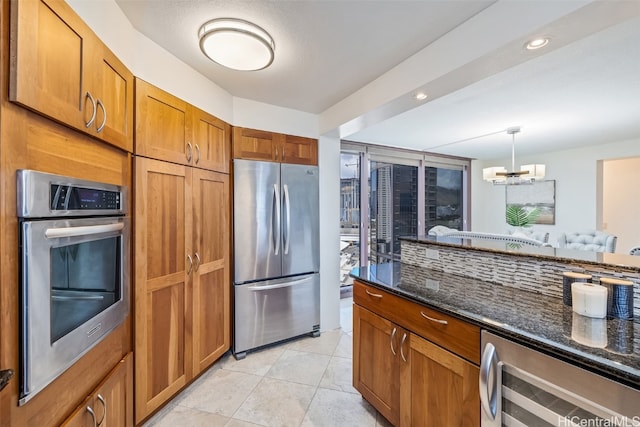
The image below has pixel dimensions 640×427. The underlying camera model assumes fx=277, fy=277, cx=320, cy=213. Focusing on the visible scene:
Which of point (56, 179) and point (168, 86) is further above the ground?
point (168, 86)

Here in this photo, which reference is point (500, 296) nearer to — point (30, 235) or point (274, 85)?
point (30, 235)

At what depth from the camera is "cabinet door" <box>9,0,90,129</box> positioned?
87cm

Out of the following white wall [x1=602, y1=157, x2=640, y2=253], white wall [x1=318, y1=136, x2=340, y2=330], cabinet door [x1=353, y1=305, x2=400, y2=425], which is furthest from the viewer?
white wall [x1=602, y1=157, x2=640, y2=253]

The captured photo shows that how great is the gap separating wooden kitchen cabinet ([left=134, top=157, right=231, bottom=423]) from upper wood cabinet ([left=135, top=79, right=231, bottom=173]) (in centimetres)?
8

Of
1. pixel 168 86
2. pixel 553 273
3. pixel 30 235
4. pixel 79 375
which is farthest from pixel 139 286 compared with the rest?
pixel 553 273

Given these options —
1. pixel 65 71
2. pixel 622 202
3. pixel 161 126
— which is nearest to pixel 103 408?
pixel 65 71

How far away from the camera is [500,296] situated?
4.69ft

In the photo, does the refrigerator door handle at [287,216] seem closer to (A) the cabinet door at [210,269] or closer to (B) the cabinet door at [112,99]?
(A) the cabinet door at [210,269]

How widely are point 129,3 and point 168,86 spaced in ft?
1.68

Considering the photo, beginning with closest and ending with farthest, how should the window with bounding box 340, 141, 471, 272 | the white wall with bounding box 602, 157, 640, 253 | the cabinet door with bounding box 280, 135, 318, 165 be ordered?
1. the cabinet door with bounding box 280, 135, 318, 165
2. the window with bounding box 340, 141, 471, 272
3. the white wall with bounding box 602, 157, 640, 253

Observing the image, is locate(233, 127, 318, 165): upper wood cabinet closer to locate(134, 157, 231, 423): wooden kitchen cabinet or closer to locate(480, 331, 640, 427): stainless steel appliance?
locate(134, 157, 231, 423): wooden kitchen cabinet

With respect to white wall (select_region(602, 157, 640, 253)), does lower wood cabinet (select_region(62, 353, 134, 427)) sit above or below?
below

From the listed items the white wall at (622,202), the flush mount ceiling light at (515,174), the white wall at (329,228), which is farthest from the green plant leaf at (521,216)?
the white wall at (329,228)

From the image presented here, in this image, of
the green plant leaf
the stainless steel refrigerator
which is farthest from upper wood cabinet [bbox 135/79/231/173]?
the green plant leaf
